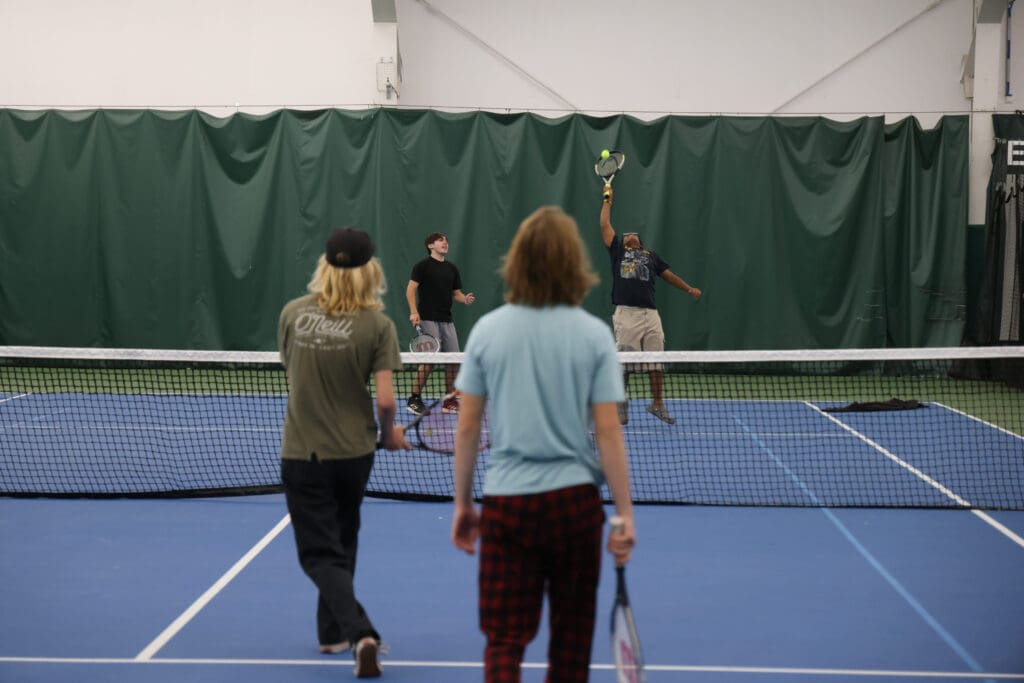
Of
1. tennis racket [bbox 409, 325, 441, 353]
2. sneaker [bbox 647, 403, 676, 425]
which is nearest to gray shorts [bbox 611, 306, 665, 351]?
sneaker [bbox 647, 403, 676, 425]

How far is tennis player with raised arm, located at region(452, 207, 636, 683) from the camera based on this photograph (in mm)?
2867

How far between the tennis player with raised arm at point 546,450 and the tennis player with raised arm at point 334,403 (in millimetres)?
1102

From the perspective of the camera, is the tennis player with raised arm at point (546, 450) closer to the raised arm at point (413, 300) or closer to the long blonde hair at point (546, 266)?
the long blonde hair at point (546, 266)

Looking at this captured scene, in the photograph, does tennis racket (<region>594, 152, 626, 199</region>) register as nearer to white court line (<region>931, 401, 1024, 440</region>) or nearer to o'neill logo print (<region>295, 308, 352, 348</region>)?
white court line (<region>931, 401, 1024, 440</region>)

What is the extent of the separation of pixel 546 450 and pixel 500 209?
1167cm

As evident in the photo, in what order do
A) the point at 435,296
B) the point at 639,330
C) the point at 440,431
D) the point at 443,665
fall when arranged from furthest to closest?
the point at 435,296 < the point at 639,330 < the point at 440,431 < the point at 443,665

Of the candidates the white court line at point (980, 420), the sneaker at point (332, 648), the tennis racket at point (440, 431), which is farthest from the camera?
the white court line at point (980, 420)

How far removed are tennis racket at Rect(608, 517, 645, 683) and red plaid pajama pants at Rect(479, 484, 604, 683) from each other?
65mm

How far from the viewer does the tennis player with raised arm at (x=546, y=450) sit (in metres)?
2.87

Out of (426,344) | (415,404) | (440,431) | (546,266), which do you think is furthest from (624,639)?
(415,404)

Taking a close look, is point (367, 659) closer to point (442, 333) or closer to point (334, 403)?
point (334, 403)

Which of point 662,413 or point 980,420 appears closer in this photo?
point 662,413

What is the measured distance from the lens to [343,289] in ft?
12.9

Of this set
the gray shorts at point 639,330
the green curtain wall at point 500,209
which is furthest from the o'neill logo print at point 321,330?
the green curtain wall at point 500,209
